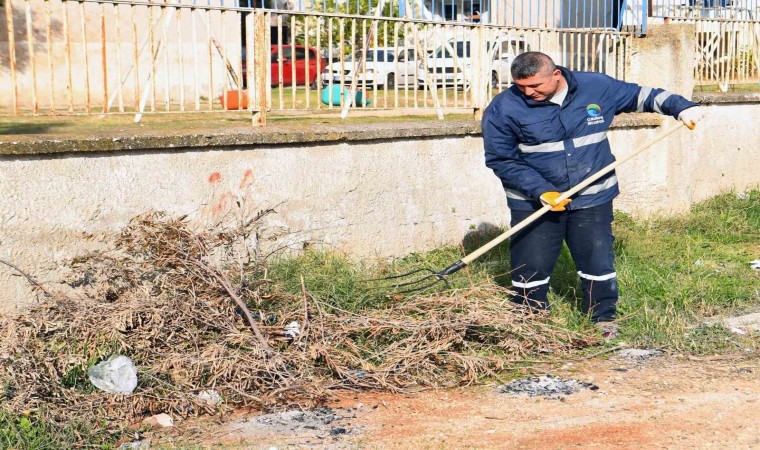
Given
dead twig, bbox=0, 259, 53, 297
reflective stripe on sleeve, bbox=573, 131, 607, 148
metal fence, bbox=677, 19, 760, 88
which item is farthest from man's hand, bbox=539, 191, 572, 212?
metal fence, bbox=677, 19, 760, 88

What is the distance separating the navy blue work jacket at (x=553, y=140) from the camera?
18.6 feet

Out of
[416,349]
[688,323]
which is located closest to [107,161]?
[416,349]

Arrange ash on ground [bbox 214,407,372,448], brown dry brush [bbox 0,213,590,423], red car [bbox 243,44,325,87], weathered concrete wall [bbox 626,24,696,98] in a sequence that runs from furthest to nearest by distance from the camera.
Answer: weathered concrete wall [bbox 626,24,696,98]
red car [bbox 243,44,325,87]
brown dry brush [bbox 0,213,590,423]
ash on ground [bbox 214,407,372,448]

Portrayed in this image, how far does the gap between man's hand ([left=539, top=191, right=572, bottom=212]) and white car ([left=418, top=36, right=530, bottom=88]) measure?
2.79 m

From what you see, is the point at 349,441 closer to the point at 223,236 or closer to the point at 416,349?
the point at 416,349

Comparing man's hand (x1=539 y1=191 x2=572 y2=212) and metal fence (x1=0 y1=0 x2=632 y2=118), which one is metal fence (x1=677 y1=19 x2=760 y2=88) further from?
man's hand (x1=539 y1=191 x2=572 y2=212)

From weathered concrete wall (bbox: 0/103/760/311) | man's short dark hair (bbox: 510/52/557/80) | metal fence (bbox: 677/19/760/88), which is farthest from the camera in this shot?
metal fence (bbox: 677/19/760/88)

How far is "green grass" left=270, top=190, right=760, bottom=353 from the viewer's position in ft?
18.9

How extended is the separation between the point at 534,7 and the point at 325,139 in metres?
2.95

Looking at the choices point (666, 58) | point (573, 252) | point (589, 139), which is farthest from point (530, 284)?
point (666, 58)

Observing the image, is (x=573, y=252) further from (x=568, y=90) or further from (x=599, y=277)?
(x=568, y=90)

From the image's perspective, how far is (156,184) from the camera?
19.9 feet

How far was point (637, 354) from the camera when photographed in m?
5.49

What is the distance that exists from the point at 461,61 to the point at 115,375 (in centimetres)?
465
